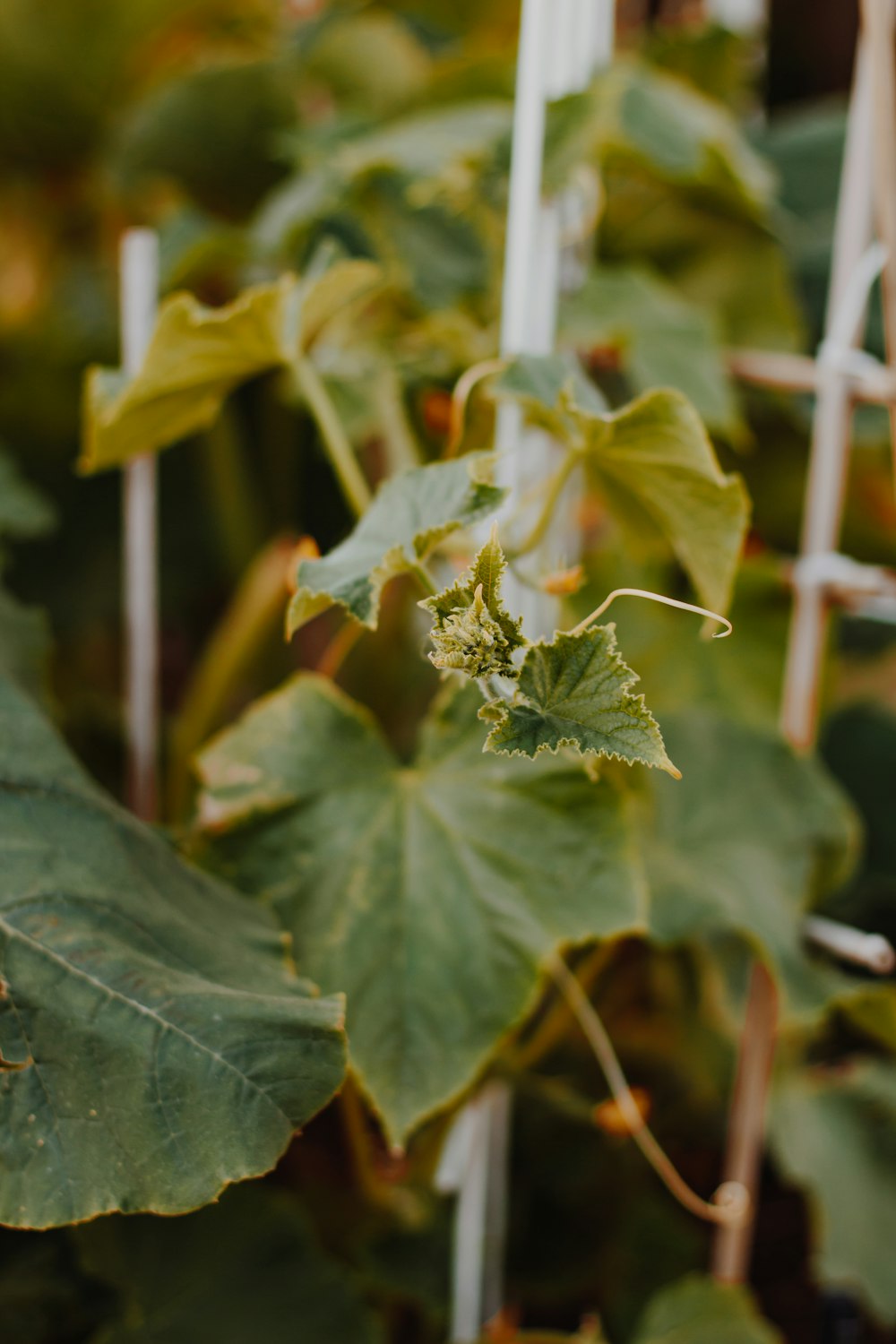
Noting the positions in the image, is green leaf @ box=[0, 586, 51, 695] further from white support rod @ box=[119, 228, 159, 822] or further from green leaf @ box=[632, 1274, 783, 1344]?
green leaf @ box=[632, 1274, 783, 1344]

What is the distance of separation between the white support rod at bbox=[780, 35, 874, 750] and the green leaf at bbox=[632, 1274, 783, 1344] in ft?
1.19

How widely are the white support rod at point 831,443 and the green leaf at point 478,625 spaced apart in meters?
0.43

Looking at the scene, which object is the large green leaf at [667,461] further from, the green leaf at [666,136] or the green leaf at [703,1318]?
the green leaf at [703,1318]

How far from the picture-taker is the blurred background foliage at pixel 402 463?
717 mm

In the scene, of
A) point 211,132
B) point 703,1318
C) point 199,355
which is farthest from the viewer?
point 211,132

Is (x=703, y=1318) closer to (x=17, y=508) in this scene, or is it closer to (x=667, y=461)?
(x=667, y=461)

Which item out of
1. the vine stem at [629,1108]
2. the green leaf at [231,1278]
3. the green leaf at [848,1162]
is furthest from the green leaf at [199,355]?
the green leaf at [848,1162]

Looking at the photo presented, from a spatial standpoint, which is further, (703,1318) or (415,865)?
(703,1318)

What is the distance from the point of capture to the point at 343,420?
0.74 m

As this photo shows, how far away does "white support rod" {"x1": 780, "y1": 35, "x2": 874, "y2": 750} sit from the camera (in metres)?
0.69

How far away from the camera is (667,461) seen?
50 cm

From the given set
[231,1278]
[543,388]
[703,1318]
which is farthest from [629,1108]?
[543,388]

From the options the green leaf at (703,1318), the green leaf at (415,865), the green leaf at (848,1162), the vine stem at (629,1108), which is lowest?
the green leaf at (703,1318)

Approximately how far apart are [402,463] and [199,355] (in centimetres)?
22
